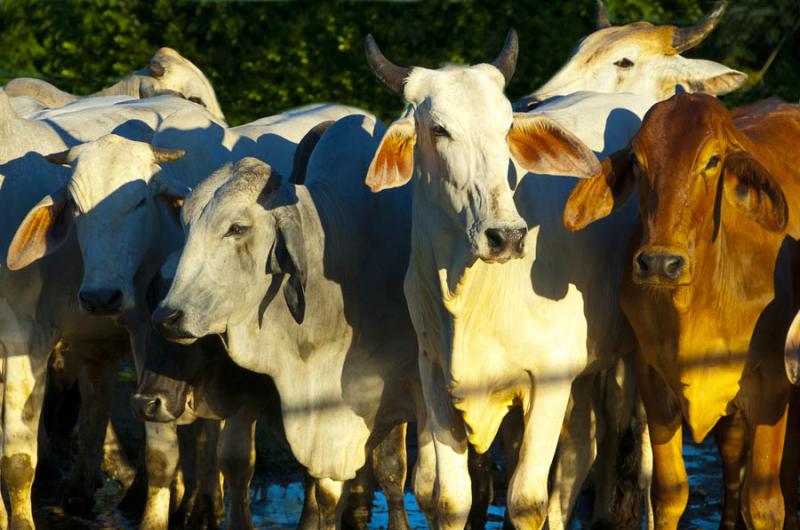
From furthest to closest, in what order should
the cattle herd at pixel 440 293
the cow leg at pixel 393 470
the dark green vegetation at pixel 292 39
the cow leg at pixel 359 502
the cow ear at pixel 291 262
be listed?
1. the dark green vegetation at pixel 292 39
2. the cow leg at pixel 359 502
3. the cow leg at pixel 393 470
4. the cow ear at pixel 291 262
5. the cattle herd at pixel 440 293

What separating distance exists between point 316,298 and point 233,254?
43cm

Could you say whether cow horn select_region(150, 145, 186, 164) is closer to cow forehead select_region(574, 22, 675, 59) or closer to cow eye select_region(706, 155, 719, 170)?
cow forehead select_region(574, 22, 675, 59)

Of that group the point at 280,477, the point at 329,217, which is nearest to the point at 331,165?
the point at 329,217

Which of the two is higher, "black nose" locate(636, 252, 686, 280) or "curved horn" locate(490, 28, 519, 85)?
"curved horn" locate(490, 28, 519, 85)

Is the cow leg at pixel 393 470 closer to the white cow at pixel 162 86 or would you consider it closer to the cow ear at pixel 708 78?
the cow ear at pixel 708 78

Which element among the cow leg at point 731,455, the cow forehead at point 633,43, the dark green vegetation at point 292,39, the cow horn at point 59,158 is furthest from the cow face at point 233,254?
the dark green vegetation at point 292,39

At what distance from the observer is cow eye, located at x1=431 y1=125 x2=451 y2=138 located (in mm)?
6406

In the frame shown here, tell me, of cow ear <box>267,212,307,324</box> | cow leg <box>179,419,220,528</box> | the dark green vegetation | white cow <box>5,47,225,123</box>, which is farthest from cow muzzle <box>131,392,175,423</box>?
the dark green vegetation

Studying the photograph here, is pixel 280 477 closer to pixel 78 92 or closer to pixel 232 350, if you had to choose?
pixel 232 350

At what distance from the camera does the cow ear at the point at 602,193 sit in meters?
6.67

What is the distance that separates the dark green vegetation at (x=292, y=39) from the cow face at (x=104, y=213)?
605 centimetres

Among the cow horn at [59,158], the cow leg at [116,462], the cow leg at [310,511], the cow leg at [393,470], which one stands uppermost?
the cow horn at [59,158]

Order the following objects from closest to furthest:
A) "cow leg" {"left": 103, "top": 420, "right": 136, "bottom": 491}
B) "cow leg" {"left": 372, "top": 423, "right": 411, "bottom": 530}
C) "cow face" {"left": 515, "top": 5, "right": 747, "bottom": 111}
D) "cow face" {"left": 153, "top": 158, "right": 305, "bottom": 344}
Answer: "cow face" {"left": 153, "top": 158, "right": 305, "bottom": 344} < "cow leg" {"left": 372, "top": 423, "right": 411, "bottom": 530} < "cow face" {"left": 515, "top": 5, "right": 747, "bottom": 111} < "cow leg" {"left": 103, "top": 420, "right": 136, "bottom": 491}

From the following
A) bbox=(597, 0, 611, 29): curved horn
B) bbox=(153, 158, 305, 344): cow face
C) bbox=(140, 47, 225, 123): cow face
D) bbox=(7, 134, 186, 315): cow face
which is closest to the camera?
bbox=(153, 158, 305, 344): cow face
